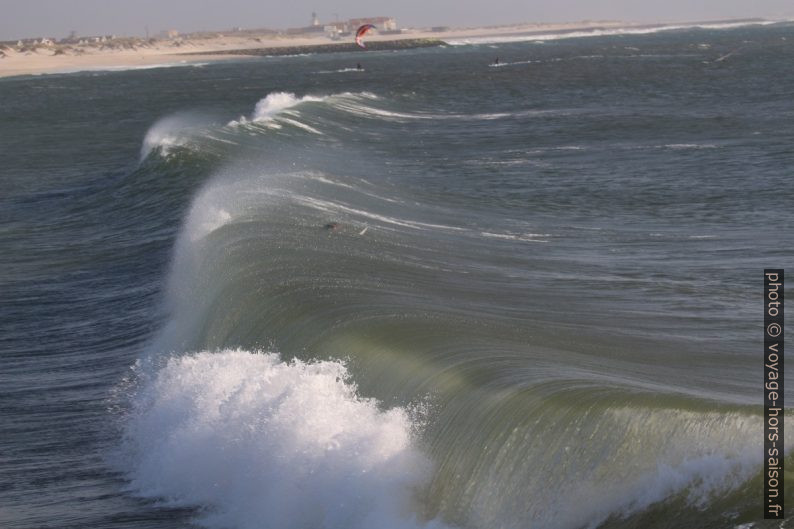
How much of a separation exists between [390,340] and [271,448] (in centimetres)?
217

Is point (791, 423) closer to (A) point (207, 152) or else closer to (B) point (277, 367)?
(B) point (277, 367)

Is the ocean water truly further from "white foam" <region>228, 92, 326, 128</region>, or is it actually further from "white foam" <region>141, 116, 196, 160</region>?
"white foam" <region>228, 92, 326, 128</region>

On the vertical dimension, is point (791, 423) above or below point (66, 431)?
above

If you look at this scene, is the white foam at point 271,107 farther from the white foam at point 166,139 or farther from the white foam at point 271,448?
the white foam at point 271,448

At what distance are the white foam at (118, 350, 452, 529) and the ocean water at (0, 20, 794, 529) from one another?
0.03 metres

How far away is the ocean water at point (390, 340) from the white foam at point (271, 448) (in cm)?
3

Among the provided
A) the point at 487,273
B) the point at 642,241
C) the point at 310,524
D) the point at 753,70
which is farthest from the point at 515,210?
the point at 753,70

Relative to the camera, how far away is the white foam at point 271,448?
10.1 m

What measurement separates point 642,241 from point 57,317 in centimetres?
842

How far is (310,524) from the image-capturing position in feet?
33.1

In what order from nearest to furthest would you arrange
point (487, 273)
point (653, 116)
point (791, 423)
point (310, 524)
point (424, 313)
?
1. point (791, 423)
2. point (310, 524)
3. point (424, 313)
4. point (487, 273)
5. point (653, 116)

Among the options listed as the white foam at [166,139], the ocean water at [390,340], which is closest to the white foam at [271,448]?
the ocean water at [390,340]

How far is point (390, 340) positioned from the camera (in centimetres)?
1283

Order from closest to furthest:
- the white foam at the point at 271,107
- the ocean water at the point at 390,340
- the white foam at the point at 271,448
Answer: the ocean water at the point at 390,340, the white foam at the point at 271,448, the white foam at the point at 271,107
